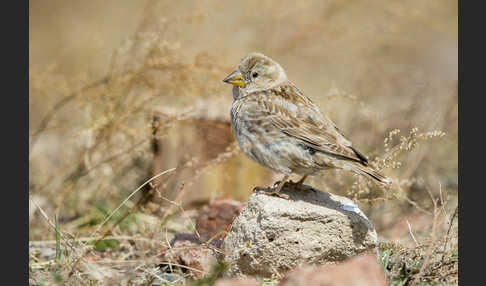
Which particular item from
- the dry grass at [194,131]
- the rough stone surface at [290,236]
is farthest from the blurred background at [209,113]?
the rough stone surface at [290,236]

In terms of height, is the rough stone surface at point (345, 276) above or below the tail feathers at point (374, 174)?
below

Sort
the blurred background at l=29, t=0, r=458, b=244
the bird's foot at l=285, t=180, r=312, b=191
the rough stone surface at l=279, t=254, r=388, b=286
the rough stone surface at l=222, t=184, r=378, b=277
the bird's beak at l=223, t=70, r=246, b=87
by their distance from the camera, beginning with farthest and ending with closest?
the blurred background at l=29, t=0, r=458, b=244, the bird's beak at l=223, t=70, r=246, b=87, the bird's foot at l=285, t=180, r=312, b=191, the rough stone surface at l=222, t=184, r=378, b=277, the rough stone surface at l=279, t=254, r=388, b=286

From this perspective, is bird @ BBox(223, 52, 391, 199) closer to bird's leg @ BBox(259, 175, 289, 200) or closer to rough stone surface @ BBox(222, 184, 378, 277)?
bird's leg @ BBox(259, 175, 289, 200)

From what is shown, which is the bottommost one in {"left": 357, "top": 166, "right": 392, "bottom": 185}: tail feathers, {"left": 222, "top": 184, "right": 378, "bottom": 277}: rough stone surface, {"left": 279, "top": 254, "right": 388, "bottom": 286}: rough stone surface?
{"left": 222, "top": 184, "right": 378, "bottom": 277}: rough stone surface

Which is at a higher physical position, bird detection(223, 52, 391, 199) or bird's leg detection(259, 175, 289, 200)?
bird detection(223, 52, 391, 199)

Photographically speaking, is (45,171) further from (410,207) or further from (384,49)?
(384,49)

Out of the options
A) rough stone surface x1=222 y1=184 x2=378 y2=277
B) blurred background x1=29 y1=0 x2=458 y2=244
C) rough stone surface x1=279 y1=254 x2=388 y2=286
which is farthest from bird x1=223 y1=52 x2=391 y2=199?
rough stone surface x1=279 y1=254 x2=388 y2=286

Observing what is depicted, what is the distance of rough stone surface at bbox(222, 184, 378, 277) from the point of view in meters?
3.71

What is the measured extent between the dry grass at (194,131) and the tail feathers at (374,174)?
38cm

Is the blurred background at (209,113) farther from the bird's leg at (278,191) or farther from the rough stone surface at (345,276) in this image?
the rough stone surface at (345,276)

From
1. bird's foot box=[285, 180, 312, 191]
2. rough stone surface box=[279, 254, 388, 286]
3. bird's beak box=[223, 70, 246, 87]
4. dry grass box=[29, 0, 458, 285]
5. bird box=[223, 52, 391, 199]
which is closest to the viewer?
rough stone surface box=[279, 254, 388, 286]

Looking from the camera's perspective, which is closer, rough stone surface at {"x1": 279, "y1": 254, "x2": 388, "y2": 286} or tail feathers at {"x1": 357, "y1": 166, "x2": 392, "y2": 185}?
rough stone surface at {"x1": 279, "y1": 254, "x2": 388, "y2": 286}

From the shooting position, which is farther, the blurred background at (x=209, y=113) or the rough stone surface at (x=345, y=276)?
the blurred background at (x=209, y=113)

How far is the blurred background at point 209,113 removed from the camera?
571 cm
